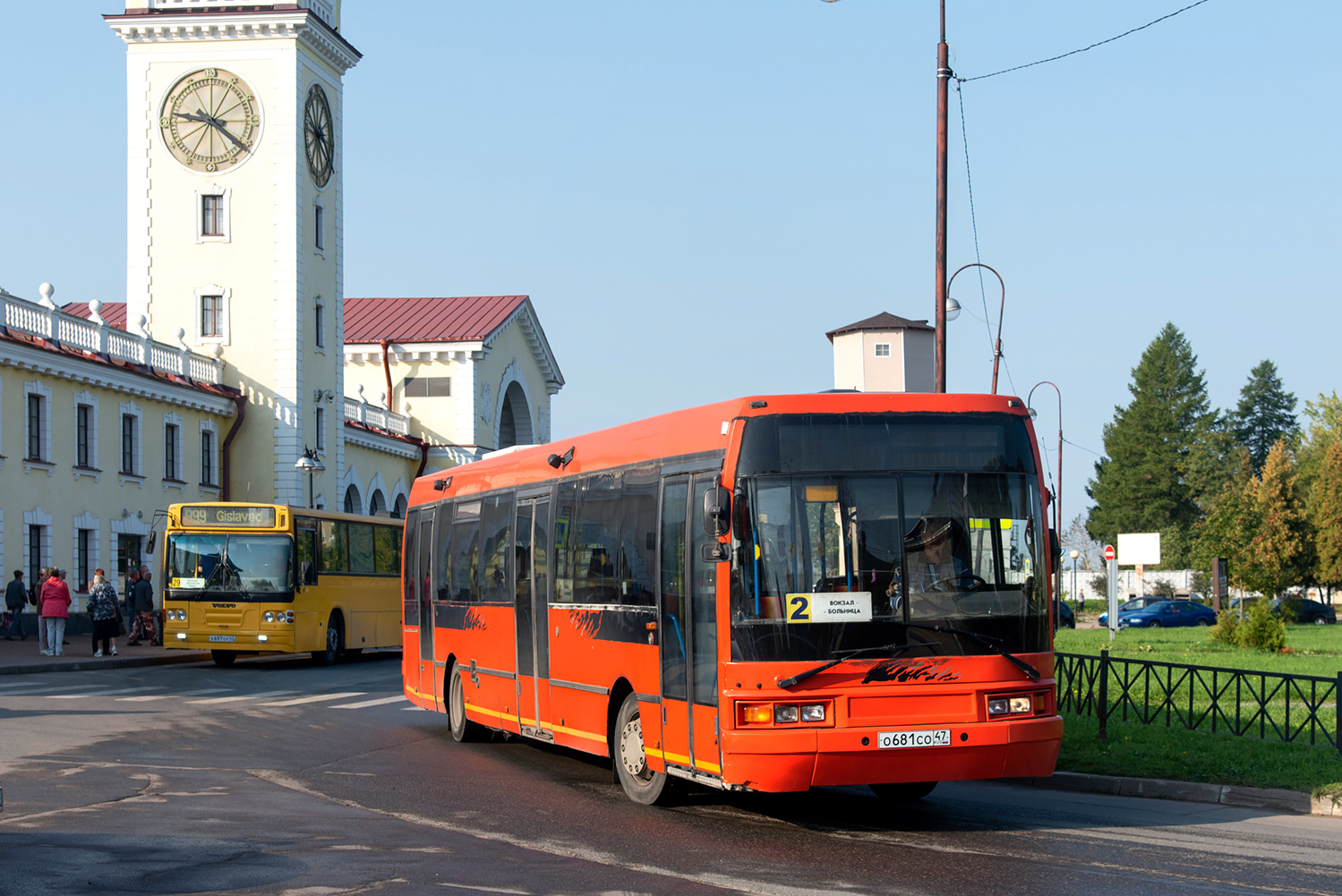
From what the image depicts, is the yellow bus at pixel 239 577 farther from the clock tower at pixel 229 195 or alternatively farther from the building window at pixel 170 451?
the clock tower at pixel 229 195

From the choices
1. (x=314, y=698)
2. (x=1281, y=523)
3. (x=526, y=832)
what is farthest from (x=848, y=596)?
(x=1281, y=523)

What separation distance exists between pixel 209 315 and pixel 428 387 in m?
19.3

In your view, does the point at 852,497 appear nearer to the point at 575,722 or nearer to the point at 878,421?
the point at 878,421

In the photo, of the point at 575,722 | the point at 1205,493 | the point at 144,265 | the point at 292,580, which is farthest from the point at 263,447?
the point at 1205,493

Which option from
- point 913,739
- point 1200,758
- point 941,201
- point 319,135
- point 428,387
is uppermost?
point 319,135

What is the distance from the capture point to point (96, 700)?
2091 centimetres

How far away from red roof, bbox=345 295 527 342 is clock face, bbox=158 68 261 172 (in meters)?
19.7

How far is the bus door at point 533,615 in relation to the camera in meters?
14.0

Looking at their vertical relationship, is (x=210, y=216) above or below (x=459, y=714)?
above

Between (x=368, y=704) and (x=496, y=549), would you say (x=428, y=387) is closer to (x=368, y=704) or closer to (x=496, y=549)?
(x=368, y=704)

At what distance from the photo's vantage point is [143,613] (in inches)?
1344

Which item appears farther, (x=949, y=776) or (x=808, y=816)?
(x=808, y=816)

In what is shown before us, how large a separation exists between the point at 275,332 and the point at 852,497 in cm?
4328

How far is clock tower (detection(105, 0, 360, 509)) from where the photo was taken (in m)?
50.7
